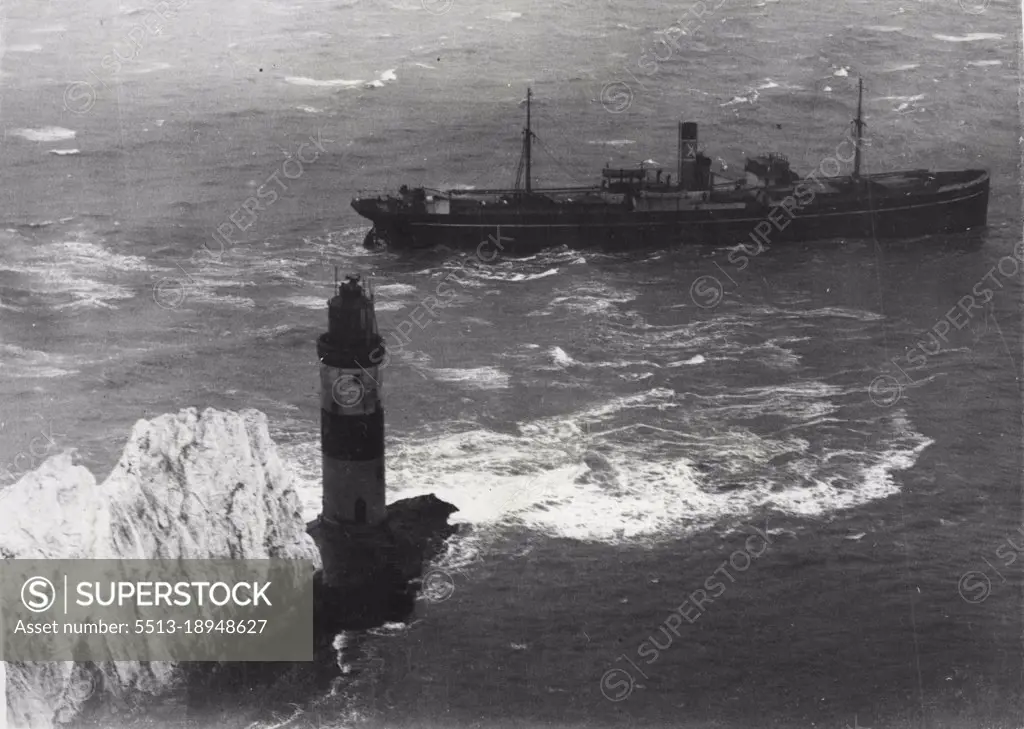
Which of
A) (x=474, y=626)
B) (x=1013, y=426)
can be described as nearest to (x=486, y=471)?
(x=474, y=626)

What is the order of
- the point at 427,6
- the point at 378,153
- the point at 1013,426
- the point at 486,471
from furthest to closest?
the point at 378,153 < the point at 427,6 < the point at 1013,426 < the point at 486,471

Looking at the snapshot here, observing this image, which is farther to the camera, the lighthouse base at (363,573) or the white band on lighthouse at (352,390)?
the lighthouse base at (363,573)

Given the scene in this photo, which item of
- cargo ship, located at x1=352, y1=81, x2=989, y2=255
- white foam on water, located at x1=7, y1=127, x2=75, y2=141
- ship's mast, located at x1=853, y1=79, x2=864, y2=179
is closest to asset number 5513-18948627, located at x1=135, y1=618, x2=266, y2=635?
white foam on water, located at x1=7, y1=127, x2=75, y2=141

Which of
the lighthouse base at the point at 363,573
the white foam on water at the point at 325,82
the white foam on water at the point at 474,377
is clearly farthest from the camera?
the white foam on water at the point at 325,82

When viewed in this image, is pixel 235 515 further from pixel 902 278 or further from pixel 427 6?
pixel 902 278

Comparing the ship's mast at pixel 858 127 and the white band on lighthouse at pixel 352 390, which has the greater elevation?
the ship's mast at pixel 858 127

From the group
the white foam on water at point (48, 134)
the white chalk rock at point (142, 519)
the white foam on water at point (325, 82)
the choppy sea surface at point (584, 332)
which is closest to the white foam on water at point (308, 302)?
the choppy sea surface at point (584, 332)

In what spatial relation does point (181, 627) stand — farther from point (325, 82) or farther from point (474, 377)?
point (325, 82)

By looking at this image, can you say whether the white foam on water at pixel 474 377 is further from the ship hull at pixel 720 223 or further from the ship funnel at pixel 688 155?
the ship funnel at pixel 688 155
